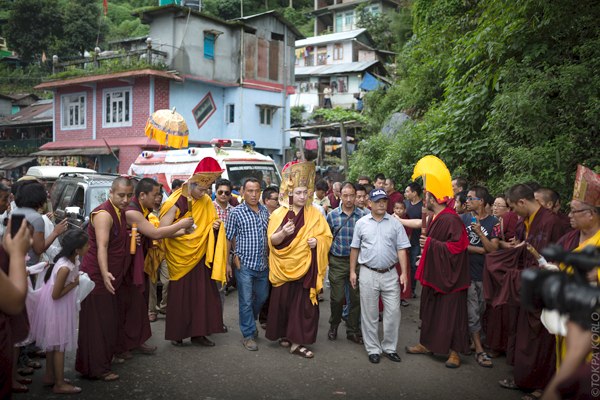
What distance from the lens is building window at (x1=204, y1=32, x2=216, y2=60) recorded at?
25.7 metres

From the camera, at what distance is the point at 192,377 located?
5117 mm

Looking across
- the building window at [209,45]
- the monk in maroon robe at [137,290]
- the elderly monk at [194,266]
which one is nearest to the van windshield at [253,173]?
the elderly monk at [194,266]

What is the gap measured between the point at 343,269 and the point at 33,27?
3902cm

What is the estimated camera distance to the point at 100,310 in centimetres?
498

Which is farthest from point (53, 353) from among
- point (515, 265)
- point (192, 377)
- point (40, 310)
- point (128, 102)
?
point (128, 102)

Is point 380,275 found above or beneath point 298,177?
beneath

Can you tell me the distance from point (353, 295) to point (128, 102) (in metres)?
21.0

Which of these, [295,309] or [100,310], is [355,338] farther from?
[100,310]

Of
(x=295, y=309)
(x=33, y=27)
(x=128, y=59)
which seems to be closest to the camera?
(x=295, y=309)

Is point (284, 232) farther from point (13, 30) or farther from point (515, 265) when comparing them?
point (13, 30)

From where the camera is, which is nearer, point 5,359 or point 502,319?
point 5,359

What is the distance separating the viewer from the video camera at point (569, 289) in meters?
1.97

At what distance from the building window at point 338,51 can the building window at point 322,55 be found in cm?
122

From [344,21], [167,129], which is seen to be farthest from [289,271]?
[344,21]
